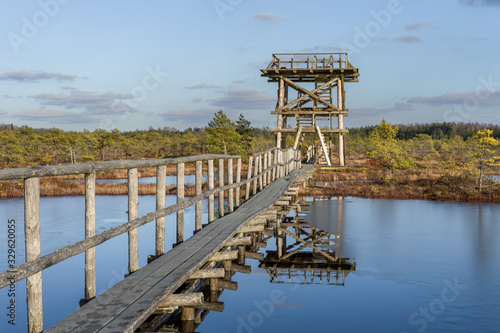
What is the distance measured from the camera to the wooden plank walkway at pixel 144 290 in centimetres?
491

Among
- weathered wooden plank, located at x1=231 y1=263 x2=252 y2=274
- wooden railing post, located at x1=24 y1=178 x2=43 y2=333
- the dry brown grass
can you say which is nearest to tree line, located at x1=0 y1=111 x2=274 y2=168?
the dry brown grass

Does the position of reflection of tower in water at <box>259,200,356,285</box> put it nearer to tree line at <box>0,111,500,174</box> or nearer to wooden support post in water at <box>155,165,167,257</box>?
wooden support post in water at <box>155,165,167,257</box>

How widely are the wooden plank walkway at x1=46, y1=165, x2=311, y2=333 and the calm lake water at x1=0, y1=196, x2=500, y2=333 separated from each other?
140 cm

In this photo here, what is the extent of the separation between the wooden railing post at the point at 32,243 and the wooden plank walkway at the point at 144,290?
0.20 meters

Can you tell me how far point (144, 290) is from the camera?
6.07 metres

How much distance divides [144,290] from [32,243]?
181 cm

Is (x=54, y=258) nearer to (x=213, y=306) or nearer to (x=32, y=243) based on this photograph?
(x=32, y=243)

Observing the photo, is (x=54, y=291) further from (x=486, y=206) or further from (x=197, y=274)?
(x=486, y=206)

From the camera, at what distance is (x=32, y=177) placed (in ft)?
15.3

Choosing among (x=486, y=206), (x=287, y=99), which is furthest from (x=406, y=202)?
(x=287, y=99)

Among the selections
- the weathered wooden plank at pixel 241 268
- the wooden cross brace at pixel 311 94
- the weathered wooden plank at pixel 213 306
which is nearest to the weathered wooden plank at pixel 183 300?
the weathered wooden plank at pixel 213 306

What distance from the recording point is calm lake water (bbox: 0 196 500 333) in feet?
30.7

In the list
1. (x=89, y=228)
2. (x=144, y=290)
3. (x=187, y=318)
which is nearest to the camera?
(x=89, y=228)

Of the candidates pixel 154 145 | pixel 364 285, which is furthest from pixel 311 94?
pixel 154 145
